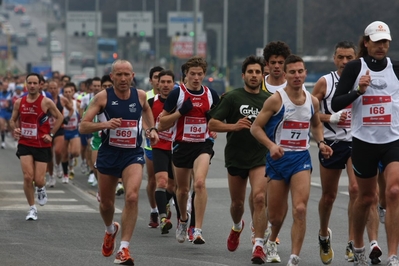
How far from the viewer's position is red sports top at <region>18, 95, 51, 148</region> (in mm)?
15078

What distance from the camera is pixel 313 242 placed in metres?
12.0

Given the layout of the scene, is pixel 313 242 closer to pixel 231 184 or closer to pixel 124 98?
pixel 231 184

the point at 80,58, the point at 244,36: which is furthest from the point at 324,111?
the point at 80,58

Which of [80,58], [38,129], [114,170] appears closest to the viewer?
[114,170]

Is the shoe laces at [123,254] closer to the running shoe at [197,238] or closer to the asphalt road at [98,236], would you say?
the asphalt road at [98,236]

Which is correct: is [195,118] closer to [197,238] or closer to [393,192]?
[197,238]

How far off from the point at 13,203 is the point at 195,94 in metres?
5.49

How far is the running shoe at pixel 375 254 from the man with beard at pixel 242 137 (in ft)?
3.94

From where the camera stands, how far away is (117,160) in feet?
34.4

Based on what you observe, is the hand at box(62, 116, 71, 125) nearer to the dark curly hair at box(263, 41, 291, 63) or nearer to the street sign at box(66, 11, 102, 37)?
the dark curly hair at box(263, 41, 291, 63)

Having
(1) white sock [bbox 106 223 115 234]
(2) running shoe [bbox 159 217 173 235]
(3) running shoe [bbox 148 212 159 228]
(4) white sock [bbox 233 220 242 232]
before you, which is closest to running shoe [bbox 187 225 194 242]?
(2) running shoe [bbox 159 217 173 235]

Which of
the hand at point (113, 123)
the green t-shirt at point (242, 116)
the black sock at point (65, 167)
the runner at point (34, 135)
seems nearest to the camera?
the hand at point (113, 123)

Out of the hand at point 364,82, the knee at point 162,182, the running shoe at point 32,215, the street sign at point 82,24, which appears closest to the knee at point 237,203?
the knee at point 162,182

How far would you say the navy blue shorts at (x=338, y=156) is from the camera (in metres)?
10.6
